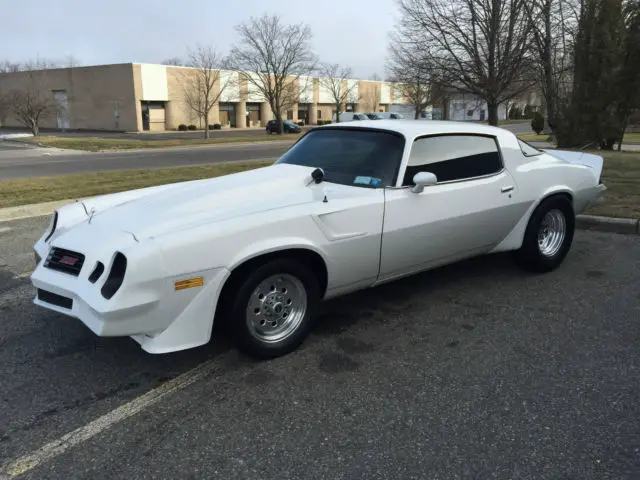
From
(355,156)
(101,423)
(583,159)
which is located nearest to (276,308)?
(101,423)

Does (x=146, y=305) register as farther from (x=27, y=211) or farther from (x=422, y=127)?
(x=27, y=211)

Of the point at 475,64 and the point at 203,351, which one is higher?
the point at 475,64

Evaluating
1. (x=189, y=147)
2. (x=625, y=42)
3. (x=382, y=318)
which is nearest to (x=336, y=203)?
(x=382, y=318)

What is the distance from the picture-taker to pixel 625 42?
630 inches

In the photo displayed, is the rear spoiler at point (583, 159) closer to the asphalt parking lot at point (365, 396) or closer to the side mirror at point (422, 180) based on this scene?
the asphalt parking lot at point (365, 396)

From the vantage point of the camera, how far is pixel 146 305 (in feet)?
9.74

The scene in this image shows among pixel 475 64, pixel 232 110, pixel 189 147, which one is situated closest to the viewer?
pixel 475 64

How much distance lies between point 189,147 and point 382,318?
89.9ft

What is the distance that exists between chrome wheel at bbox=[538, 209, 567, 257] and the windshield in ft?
6.64

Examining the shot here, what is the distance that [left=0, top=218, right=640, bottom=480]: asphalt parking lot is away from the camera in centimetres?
254

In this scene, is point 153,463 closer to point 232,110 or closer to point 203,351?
point 203,351

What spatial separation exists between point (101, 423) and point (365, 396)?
1.47 m

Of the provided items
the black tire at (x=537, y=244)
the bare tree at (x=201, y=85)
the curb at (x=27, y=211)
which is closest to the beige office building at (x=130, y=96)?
the bare tree at (x=201, y=85)

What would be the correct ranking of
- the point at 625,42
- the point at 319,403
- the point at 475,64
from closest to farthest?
the point at 319,403, the point at 625,42, the point at 475,64
